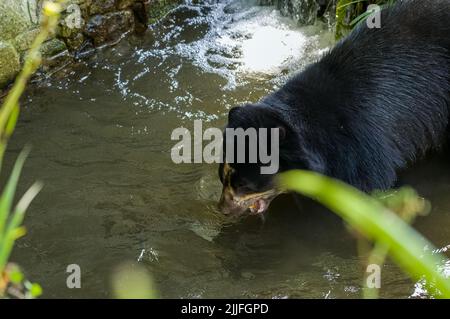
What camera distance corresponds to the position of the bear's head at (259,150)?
3.40 m

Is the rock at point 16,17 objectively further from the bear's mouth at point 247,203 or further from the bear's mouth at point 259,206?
the bear's mouth at point 259,206

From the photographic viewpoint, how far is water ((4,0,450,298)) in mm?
3406

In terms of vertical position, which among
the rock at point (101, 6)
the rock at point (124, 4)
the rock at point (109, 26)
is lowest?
the rock at point (109, 26)

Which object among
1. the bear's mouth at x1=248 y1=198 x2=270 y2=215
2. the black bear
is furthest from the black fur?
the bear's mouth at x1=248 y1=198 x2=270 y2=215

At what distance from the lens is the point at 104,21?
6133mm

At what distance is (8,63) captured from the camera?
5.32 m

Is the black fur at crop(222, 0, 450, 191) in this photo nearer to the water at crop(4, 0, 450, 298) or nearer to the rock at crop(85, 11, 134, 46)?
the water at crop(4, 0, 450, 298)

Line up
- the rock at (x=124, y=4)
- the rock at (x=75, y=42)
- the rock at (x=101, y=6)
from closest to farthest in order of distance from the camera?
1. the rock at (x=75, y=42)
2. the rock at (x=101, y=6)
3. the rock at (x=124, y=4)

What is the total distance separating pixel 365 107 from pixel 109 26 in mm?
3241

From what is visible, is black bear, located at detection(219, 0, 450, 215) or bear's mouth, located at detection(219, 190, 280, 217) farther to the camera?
bear's mouth, located at detection(219, 190, 280, 217)

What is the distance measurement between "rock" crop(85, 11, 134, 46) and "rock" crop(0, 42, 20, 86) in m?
0.86

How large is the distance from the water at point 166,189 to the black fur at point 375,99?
0.41m

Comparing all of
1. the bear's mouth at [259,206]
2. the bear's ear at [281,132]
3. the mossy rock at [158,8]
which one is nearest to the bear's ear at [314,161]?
the bear's ear at [281,132]

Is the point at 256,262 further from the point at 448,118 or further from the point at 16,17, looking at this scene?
the point at 16,17
